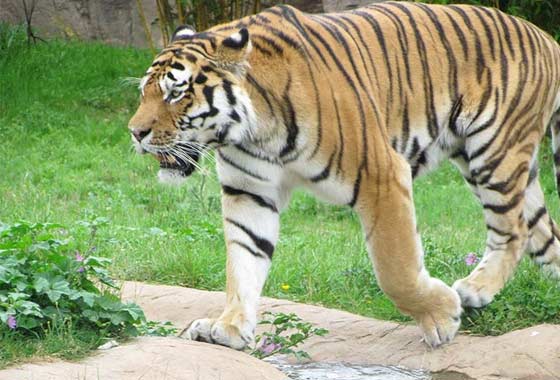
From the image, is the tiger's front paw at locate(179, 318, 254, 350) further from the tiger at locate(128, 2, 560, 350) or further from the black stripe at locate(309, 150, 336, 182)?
the black stripe at locate(309, 150, 336, 182)

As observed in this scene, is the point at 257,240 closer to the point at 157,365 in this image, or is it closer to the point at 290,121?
the point at 290,121

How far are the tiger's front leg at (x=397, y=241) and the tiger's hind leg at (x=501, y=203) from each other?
447mm

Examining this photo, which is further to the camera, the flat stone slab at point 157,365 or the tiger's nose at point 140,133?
the tiger's nose at point 140,133

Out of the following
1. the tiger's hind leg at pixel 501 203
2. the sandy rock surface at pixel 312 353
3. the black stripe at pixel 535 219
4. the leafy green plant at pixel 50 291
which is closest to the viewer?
the sandy rock surface at pixel 312 353

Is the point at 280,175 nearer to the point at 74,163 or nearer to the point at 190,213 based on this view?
the point at 190,213

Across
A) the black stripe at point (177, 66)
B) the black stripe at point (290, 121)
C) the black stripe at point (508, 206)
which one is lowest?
the black stripe at point (508, 206)

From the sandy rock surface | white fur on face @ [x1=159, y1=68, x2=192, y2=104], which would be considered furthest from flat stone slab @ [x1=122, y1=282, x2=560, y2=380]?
white fur on face @ [x1=159, y1=68, x2=192, y2=104]

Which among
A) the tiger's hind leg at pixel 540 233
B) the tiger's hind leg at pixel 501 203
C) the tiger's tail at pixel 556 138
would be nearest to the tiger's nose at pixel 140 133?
the tiger's hind leg at pixel 501 203

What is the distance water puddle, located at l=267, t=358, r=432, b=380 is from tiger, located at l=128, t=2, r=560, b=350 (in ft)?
0.63

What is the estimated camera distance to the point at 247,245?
15.6ft

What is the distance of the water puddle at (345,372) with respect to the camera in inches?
182

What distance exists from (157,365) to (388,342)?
139 centimetres

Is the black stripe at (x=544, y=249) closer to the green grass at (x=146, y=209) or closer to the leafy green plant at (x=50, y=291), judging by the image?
the green grass at (x=146, y=209)

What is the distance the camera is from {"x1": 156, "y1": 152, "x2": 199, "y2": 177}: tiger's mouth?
448 cm
